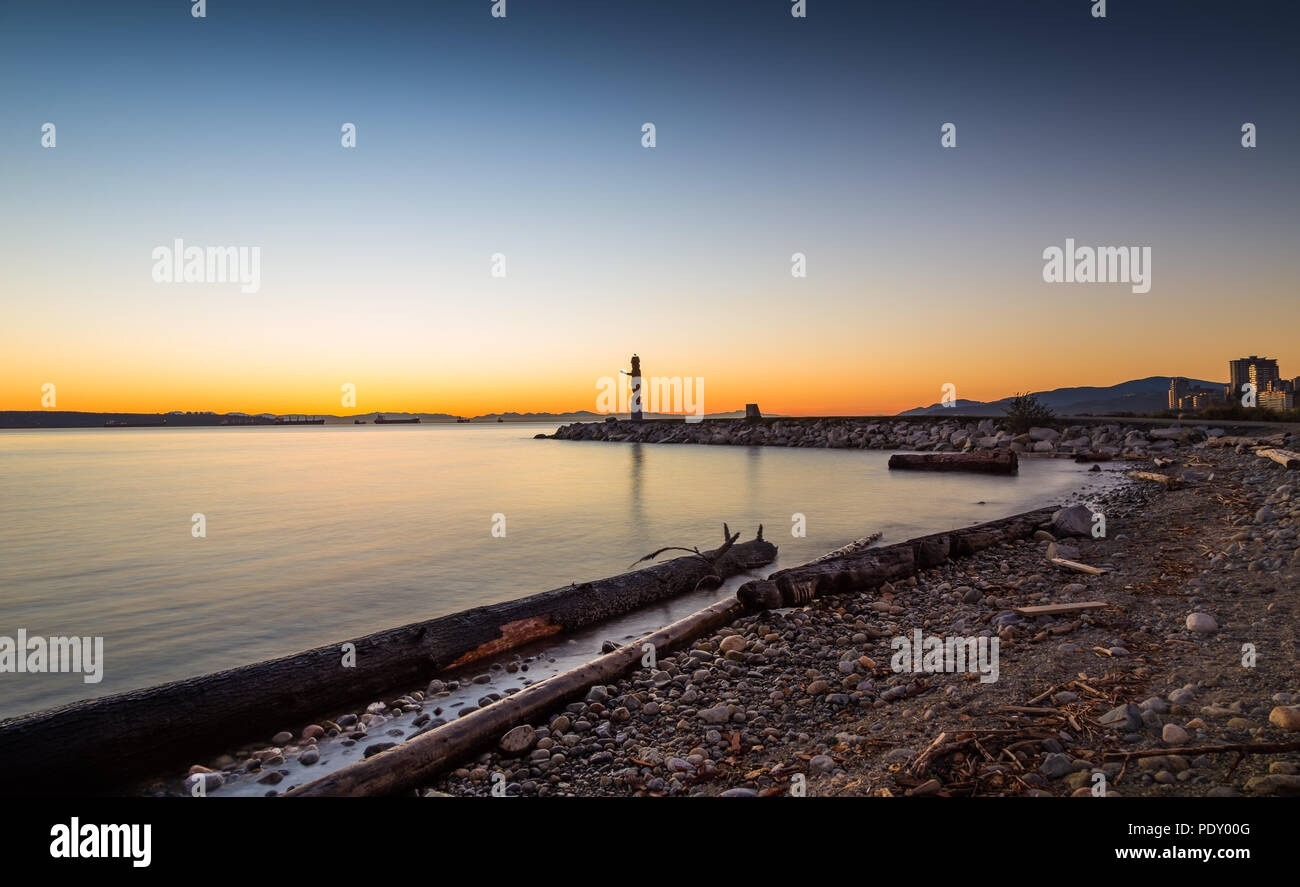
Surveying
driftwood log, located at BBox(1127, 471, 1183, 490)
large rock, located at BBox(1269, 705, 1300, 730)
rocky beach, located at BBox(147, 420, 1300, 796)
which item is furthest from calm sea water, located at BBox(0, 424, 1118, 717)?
large rock, located at BBox(1269, 705, 1300, 730)

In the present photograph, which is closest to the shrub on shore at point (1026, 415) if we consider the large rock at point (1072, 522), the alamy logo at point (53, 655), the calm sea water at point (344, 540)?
the calm sea water at point (344, 540)

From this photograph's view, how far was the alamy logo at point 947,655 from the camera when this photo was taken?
15.5ft

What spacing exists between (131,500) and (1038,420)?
44789 mm

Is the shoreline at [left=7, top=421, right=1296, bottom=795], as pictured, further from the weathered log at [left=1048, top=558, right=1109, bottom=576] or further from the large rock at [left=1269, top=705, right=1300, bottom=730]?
the weathered log at [left=1048, top=558, right=1109, bottom=576]

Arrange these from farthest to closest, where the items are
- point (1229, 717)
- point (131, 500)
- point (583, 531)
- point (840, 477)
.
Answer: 1. point (840, 477)
2. point (131, 500)
3. point (583, 531)
4. point (1229, 717)

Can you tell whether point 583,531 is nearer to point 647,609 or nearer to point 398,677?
point 647,609

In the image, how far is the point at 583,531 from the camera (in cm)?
1480

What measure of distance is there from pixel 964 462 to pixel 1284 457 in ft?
32.8

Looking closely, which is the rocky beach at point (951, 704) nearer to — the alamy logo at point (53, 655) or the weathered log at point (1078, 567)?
the weathered log at point (1078, 567)

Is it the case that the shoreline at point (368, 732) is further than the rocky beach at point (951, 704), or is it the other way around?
the shoreline at point (368, 732)

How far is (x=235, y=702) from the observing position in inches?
177
